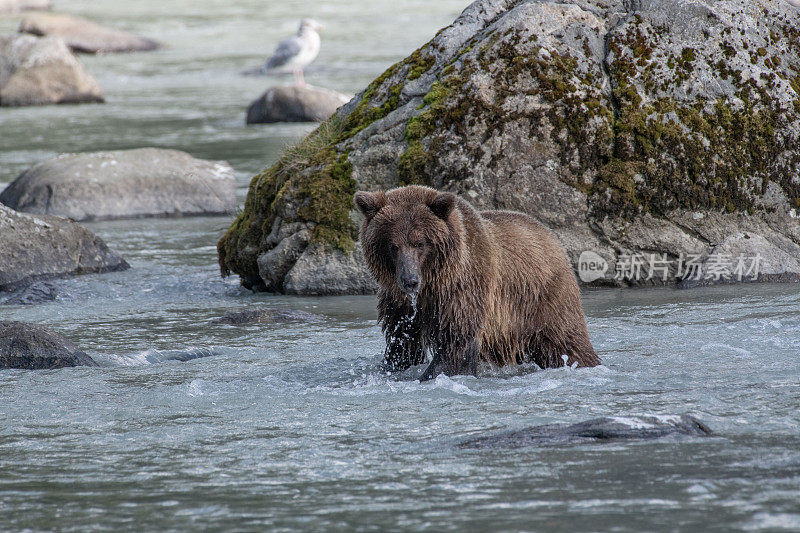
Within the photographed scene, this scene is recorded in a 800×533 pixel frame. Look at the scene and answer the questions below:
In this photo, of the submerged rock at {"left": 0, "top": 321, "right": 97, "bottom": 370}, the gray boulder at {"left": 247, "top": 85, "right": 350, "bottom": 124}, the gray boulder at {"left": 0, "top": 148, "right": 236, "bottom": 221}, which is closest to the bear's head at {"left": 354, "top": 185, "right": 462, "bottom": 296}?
the submerged rock at {"left": 0, "top": 321, "right": 97, "bottom": 370}

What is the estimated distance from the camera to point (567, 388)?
6.54 m

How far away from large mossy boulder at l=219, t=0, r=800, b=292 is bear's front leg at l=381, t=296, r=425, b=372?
9.57 feet

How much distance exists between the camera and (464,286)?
6855 millimetres

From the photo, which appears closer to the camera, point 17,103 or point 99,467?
point 99,467

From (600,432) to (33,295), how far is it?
6.72 metres

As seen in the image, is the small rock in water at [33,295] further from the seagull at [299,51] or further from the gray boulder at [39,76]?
the gray boulder at [39,76]

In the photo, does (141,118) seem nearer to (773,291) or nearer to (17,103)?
(17,103)

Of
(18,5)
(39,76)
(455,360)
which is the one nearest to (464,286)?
(455,360)

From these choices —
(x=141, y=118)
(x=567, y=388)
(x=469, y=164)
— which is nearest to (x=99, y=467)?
(x=567, y=388)

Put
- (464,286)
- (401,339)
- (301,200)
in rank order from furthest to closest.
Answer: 1. (301,200)
2. (401,339)
3. (464,286)

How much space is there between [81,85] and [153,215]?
40.7ft

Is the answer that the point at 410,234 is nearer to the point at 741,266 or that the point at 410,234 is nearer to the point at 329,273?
the point at 329,273

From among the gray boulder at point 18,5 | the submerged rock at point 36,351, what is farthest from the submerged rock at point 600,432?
the gray boulder at point 18,5

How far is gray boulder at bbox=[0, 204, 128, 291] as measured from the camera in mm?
10688
